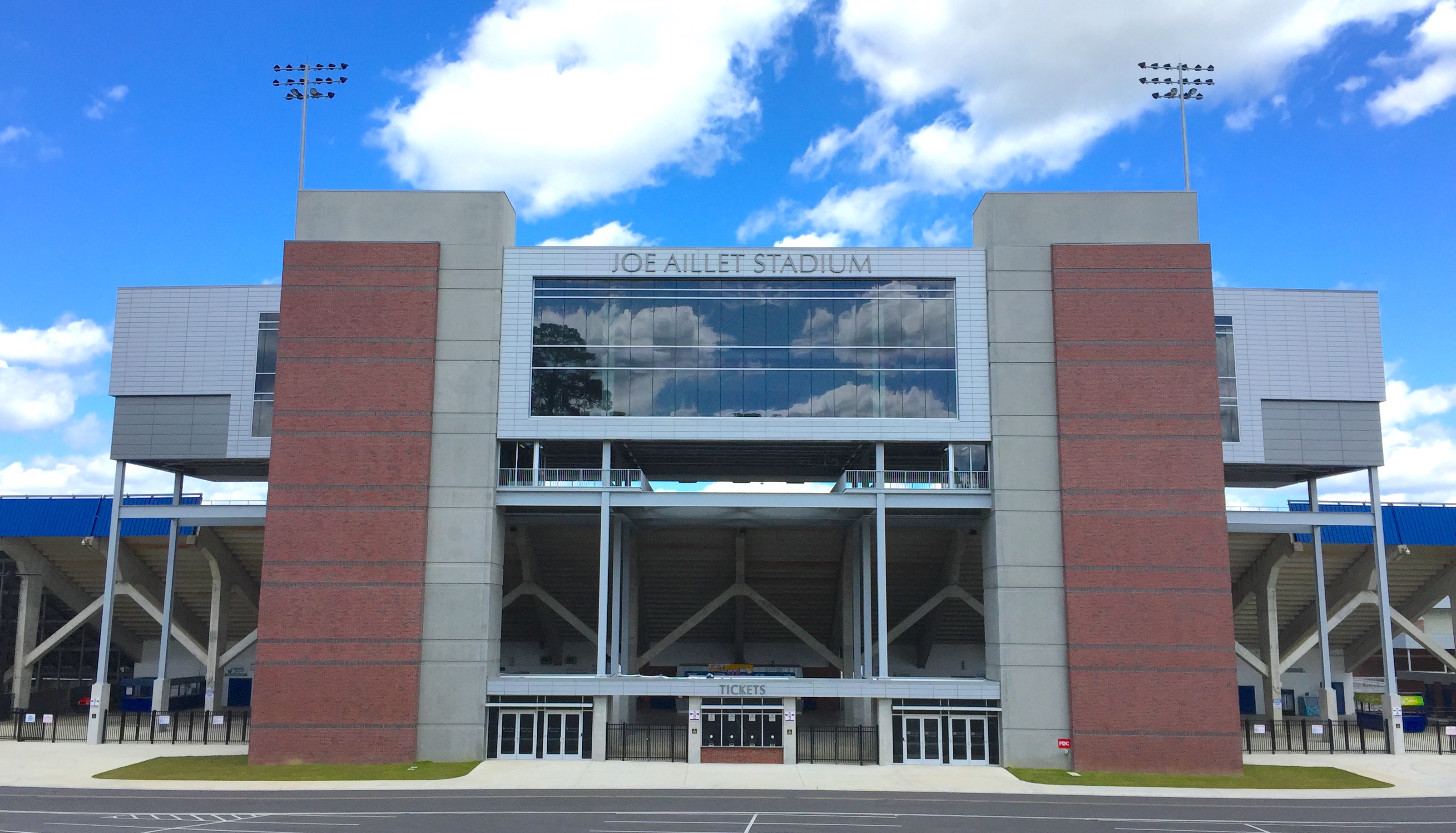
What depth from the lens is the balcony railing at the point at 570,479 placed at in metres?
44.0

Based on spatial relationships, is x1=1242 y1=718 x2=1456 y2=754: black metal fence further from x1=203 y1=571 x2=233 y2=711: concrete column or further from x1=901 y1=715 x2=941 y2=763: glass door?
x1=203 y1=571 x2=233 y2=711: concrete column

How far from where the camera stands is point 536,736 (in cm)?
4322

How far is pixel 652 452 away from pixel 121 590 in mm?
29525

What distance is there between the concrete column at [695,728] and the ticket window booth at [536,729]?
427 centimetres

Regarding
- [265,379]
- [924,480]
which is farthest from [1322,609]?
[265,379]

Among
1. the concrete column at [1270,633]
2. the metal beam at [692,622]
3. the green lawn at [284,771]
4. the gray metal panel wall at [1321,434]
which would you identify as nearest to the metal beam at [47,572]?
the green lawn at [284,771]

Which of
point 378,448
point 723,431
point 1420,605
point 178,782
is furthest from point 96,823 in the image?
point 1420,605

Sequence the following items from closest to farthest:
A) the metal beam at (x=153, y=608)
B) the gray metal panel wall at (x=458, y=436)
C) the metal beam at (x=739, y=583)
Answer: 1. the gray metal panel wall at (x=458, y=436)
2. the metal beam at (x=153, y=608)
3. the metal beam at (x=739, y=583)

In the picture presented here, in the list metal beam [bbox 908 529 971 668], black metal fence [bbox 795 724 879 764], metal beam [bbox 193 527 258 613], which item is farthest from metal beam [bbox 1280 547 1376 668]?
metal beam [bbox 193 527 258 613]

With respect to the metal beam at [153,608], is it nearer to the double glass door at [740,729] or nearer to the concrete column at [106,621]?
the concrete column at [106,621]

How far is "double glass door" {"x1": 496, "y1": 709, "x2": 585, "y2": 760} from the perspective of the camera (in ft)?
141

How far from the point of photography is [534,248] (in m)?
44.9

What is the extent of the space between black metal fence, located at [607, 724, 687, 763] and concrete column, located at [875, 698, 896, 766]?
8071 millimetres

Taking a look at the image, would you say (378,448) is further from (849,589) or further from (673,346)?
(849,589)
